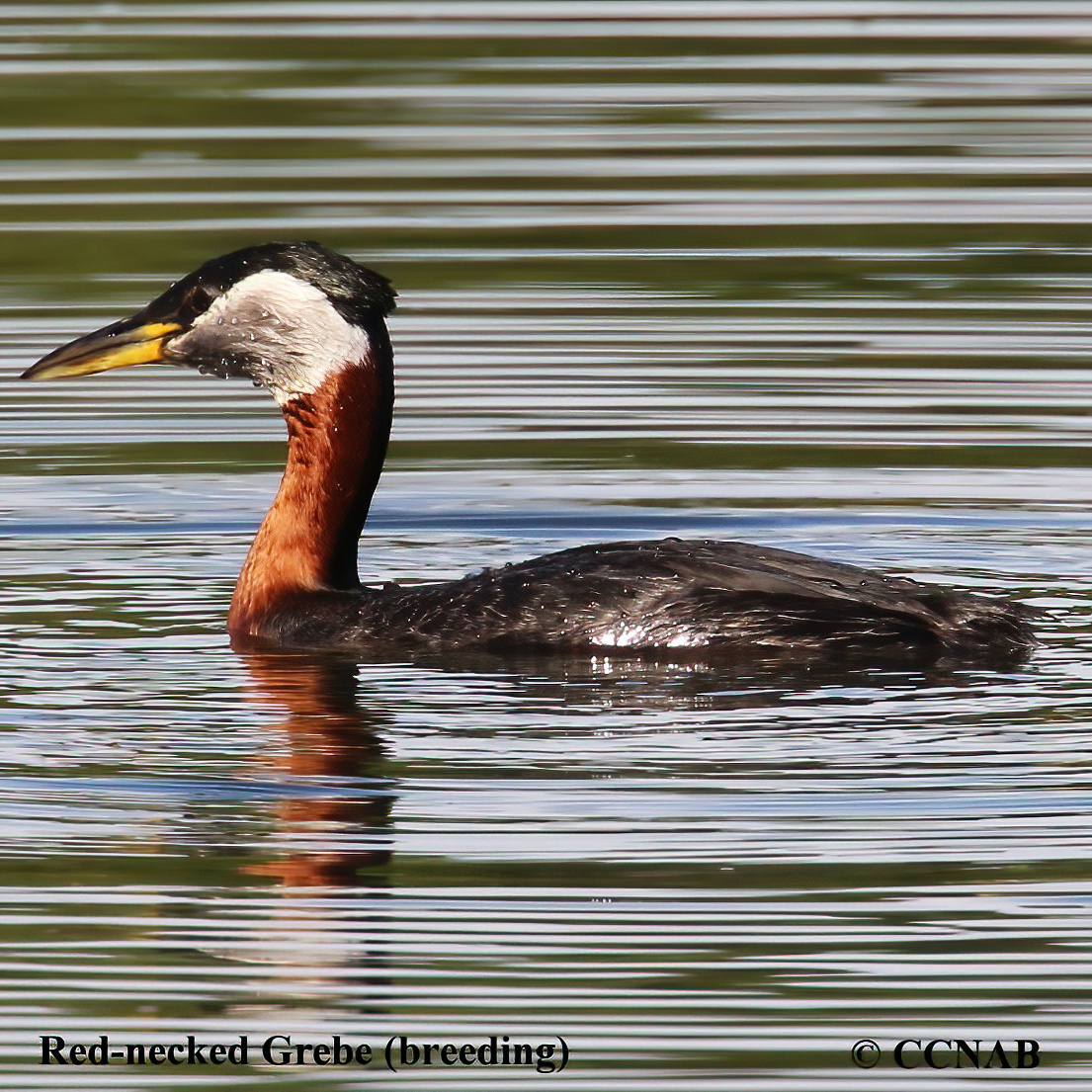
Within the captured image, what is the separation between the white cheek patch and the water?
926mm

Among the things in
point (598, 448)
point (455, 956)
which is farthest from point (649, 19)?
point (455, 956)

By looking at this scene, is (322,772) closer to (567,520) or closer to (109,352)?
(109,352)

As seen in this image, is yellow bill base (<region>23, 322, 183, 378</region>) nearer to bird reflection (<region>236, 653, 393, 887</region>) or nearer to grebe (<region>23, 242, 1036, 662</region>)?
grebe (<region>23, 242, 1036, 662</region>)

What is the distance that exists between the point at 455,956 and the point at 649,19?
15941 mm

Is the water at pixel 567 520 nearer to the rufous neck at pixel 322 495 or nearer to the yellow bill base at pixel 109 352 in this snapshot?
the rufous neck at pixel 322 495

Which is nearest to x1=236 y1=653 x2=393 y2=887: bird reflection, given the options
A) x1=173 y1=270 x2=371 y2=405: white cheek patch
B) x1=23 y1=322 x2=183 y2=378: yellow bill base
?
x1=173 y1=270 x2=371 y2=405: white cheek patch

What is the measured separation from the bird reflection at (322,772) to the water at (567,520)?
0.02 metres

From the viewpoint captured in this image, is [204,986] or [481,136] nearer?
[204,986]

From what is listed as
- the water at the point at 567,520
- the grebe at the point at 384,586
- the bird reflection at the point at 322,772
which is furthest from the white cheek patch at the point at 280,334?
the bird reflection at the point at 322,772

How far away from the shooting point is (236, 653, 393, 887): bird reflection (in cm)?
728

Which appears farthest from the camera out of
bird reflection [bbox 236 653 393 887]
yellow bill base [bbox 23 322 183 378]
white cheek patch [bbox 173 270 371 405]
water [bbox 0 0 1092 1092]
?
yellow bill base [bbox 23 322 183 378]

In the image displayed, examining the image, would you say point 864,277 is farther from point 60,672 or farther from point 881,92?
point 60,672

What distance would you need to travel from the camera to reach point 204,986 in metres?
6.50

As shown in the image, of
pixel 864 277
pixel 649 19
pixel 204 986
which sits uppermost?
pixel 649 19
